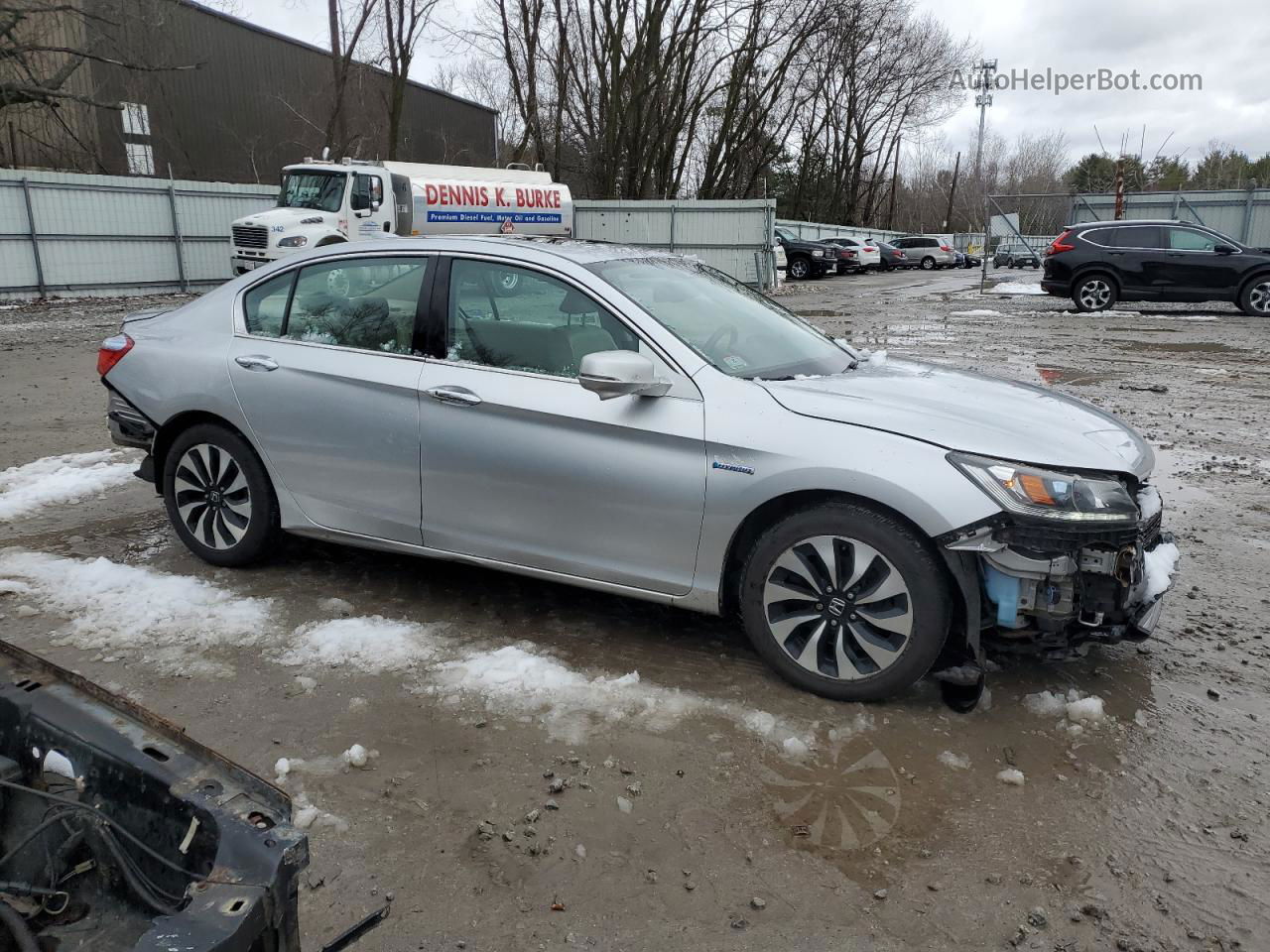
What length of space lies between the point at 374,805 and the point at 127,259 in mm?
22306

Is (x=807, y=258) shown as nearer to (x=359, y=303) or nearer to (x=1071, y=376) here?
(x=1071, y=376)

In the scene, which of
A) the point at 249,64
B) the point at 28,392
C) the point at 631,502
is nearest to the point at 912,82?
the point at 249,64

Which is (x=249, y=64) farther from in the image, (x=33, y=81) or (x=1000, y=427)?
(x=1000, y=427)

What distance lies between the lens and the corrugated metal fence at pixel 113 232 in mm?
19797

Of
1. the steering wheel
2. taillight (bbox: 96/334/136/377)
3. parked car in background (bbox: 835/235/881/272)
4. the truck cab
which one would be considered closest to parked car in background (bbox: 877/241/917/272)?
parked car in background (bbox: 835/235/881/272)

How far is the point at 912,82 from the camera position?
5666 centimetres

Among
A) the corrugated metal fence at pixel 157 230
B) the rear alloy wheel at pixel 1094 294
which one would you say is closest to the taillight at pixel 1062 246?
the rear alloy wheel at pixel 1094 294

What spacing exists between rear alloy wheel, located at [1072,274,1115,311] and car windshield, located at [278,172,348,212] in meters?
14.7

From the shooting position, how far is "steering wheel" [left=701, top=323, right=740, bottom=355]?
3.84 metres

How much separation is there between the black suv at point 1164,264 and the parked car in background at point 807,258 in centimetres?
1685

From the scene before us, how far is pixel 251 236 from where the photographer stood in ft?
64.6

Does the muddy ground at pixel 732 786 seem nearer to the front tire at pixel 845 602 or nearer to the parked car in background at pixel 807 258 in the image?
the front tire at pixel 845 602

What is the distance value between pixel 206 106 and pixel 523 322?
34685 mm

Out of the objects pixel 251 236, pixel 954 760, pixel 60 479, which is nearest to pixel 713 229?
pixel 251 236
